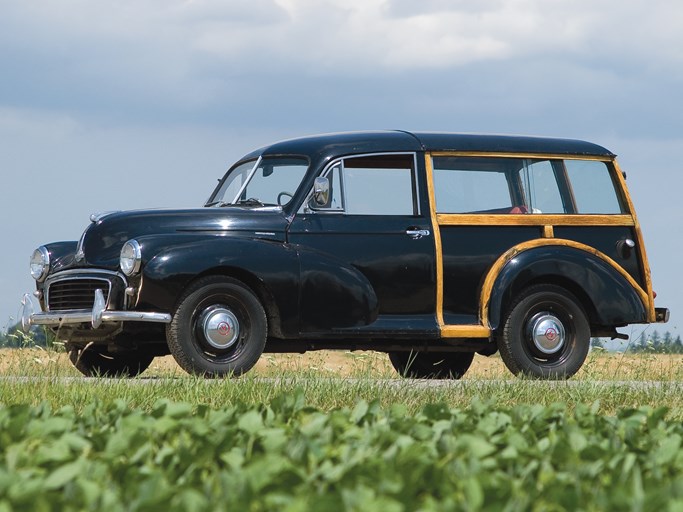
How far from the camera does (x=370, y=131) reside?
967 cm

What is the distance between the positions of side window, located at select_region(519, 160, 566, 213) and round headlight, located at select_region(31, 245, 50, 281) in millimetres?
4311

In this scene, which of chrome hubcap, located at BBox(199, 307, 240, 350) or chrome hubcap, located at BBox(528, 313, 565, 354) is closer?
chrome hubcap, located at BBox(199, 307, 240, 350)

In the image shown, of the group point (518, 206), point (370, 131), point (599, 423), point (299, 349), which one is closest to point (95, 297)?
point (299, 349)

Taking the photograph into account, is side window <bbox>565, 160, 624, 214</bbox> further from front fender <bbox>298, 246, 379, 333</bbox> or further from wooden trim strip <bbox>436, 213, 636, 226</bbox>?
front fender <bbox>298, 246, 379, 333</bbox>

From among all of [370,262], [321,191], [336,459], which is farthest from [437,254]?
[336,459]

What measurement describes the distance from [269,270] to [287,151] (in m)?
1.38

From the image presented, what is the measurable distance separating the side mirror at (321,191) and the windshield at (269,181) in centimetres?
28

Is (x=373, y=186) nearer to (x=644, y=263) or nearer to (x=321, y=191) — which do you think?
(x=321, y=191)

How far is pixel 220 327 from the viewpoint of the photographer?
335 inches

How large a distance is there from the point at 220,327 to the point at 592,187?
3889 millimetres

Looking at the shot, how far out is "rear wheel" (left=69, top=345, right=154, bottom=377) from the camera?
10164 mm

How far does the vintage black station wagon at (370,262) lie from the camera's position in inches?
336

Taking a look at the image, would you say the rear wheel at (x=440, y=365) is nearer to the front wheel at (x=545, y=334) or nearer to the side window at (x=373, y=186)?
the front wheel at (x=545, y=334)

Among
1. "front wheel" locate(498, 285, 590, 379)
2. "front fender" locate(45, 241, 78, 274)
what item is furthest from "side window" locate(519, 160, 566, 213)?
"front fender" locate(45, 241, 78, 274)
